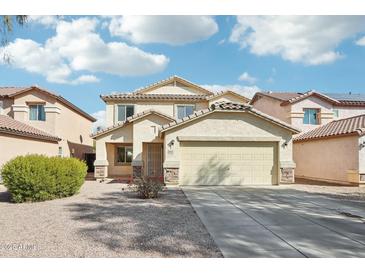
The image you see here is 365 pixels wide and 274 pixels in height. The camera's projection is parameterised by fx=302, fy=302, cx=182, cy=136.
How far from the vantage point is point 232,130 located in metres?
17.3

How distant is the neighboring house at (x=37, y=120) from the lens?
66.3 ft

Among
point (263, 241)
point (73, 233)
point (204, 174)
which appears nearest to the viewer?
point (263, 241)

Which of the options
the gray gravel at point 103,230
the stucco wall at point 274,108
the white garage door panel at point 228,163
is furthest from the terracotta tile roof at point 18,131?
the stucco wall at point 274,108

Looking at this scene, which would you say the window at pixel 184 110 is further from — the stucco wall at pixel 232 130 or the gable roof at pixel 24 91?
the gable roof at pixel 24 91

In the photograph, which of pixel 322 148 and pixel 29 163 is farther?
pixel 322 148

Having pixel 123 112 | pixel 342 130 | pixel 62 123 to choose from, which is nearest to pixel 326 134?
pixel 342 130

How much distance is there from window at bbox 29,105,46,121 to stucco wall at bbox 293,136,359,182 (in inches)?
812

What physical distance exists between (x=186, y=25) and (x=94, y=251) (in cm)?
704

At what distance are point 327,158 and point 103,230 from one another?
17.8 metres

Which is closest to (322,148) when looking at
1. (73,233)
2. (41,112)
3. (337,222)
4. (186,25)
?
(337,222)

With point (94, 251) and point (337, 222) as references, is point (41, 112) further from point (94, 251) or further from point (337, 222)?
point (337, 222)

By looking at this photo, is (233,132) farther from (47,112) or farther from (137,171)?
(47,112)
